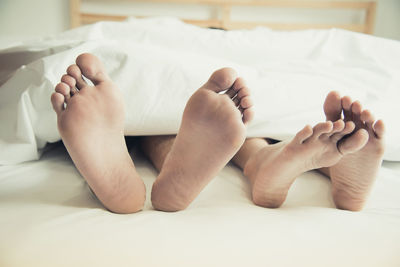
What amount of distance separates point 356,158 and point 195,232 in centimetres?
29

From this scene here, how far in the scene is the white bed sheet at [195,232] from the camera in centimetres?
41

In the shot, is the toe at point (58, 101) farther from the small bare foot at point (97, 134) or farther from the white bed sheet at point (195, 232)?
the white bed sheet at point (195, 232)

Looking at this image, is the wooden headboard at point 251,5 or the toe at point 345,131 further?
the wooden headboard at point 251,5

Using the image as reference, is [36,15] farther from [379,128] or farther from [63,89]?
[379,128]

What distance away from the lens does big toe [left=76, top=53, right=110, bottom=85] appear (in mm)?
560

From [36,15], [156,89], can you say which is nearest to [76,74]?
[156,89]

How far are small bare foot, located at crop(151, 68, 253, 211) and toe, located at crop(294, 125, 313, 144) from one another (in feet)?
0.27

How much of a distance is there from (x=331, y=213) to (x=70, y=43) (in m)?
0.71

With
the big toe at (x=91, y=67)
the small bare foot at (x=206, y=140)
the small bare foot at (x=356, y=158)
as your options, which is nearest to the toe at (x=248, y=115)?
the small bare foot at (x=206, y=140)

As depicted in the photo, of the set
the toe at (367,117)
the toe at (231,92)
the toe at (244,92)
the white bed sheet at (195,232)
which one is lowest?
the white bed sheet at (195,232)

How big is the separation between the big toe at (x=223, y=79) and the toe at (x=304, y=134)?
136 millimetres

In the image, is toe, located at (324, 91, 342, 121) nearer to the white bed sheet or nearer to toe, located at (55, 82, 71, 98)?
the white bed sheet

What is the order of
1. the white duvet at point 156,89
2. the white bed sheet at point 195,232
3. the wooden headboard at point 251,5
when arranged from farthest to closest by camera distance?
the wooden headboard at point 251,5, the white duvet at point 156,89, the white bed sheet at point 195,232

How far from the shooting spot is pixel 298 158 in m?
0.53
